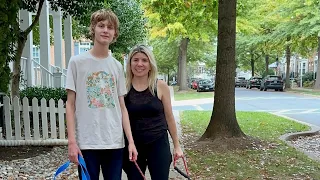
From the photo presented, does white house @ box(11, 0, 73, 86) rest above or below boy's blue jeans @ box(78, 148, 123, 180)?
above

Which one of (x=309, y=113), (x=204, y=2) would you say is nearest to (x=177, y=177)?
(x=204, y=2)

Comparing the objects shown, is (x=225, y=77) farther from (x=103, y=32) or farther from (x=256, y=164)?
(x=103, y=32)

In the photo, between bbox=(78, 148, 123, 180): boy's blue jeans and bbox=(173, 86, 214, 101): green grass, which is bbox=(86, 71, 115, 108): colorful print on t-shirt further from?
bbox=(173, 86, 214, 101): green grass

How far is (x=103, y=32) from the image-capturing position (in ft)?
7.89

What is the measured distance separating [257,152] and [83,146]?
14.7 feet

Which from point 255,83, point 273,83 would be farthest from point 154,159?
point 255,83

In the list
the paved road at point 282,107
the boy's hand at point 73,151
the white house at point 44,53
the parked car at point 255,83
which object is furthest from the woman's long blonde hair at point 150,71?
the parked car at point 255,83

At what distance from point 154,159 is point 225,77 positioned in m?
4.44

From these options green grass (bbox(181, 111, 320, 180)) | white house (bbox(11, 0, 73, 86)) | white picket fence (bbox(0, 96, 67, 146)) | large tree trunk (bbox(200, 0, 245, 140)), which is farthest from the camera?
white house (bbox(11, 0, 73, 86))

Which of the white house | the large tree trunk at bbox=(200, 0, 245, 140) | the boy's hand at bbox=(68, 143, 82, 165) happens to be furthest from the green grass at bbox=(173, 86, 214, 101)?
the boy's hand at bbox=(68, 143, 82, 165)

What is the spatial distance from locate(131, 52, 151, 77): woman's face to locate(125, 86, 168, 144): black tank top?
0.12 m

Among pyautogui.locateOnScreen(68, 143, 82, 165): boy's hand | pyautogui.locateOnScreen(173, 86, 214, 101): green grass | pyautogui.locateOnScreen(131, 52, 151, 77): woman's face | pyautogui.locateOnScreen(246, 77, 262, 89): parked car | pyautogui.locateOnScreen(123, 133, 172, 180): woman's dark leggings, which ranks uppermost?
pyautogui.locateOnScreen(131, 52, 151, 77): woman's face

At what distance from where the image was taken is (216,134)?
7.02 metres

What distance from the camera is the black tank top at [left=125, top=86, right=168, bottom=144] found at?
2.63 m
